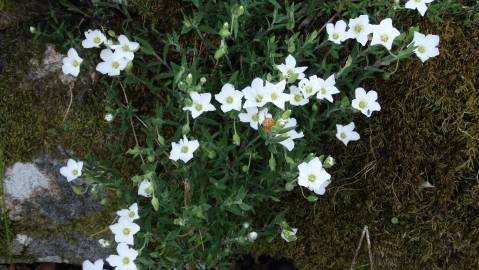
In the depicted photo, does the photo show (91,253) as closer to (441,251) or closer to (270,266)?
(270,266)

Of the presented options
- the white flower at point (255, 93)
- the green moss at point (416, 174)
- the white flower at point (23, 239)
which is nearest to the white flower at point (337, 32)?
the green moss at point (416, 174)


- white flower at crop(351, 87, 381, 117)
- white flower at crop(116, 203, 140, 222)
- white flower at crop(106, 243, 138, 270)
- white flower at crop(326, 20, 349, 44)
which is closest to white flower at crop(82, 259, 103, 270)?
white flower at crop(106, 243, 138, 270)

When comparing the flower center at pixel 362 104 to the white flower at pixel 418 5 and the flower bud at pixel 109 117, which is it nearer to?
the white flower at pixel 418 5

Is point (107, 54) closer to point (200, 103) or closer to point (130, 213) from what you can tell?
point (200, 103)

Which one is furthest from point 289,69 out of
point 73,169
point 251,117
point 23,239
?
point 23,239

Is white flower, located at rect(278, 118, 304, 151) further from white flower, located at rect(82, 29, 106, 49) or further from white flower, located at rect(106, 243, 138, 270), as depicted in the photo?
white flower, located at rect(82, 29, 106, 49)

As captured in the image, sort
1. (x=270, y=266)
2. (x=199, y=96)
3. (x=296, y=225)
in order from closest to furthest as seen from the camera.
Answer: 1. (x=199, y=96)
2. (x=296, y=225)
3. (x=270, y=266)

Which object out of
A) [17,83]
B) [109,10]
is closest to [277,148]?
[109,10]
